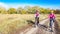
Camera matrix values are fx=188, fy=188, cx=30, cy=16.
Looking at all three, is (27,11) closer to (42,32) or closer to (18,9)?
(18,9)

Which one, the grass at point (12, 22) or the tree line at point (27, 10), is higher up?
the tree line at point (27, 10)

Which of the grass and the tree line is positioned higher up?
the tree line

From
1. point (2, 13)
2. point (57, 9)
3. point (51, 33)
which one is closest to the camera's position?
point (51, 33)

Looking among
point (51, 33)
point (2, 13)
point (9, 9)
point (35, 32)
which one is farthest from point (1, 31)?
point (2, 13)

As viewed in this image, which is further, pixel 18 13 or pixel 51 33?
pixel 18 13

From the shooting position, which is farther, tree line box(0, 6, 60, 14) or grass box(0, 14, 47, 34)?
tree line box(0, 6, 60, 14)

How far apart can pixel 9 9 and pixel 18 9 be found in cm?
49

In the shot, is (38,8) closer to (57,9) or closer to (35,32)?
(57,9)

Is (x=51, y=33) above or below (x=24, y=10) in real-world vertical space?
below

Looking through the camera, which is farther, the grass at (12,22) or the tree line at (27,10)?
the tree line at (27,10)

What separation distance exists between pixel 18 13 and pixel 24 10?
0.37 m

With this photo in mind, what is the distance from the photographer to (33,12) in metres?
A: 9.89

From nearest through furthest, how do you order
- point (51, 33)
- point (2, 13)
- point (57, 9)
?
point (51, 33)
point (57, 9)
point (2, 13)

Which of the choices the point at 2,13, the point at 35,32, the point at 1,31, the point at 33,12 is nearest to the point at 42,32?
the point at 35,32
